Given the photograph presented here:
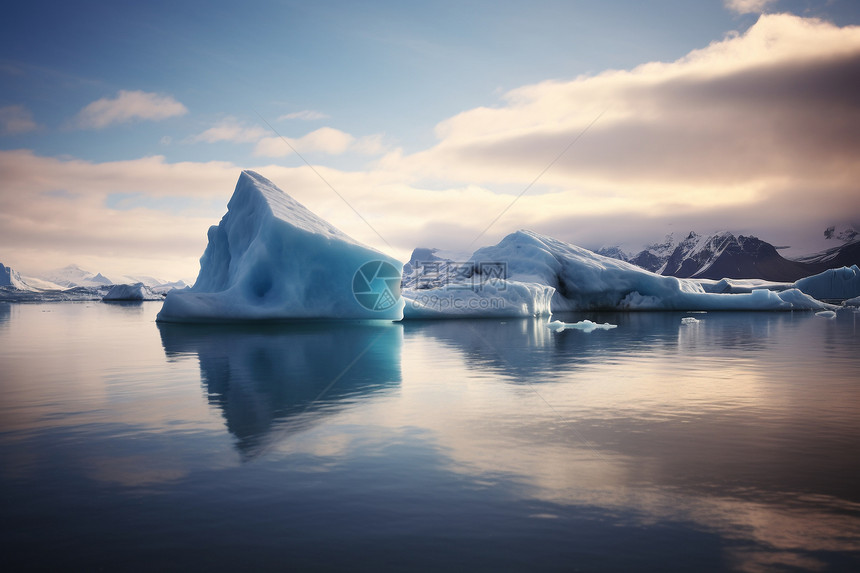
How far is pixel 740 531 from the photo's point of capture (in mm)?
3184

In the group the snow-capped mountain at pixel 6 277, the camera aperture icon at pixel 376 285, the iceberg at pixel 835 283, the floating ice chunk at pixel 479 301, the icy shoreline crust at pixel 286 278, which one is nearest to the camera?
the icy shoreline crust at pixel 286 278

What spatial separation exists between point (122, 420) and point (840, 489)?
651 centimetres

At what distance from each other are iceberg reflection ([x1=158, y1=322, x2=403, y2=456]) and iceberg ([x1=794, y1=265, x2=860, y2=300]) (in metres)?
51.7

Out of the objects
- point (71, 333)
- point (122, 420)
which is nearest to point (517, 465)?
point (122, 420)

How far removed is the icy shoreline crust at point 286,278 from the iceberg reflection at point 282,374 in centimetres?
266

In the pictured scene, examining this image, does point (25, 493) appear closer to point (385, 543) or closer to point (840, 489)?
point (385, 543)

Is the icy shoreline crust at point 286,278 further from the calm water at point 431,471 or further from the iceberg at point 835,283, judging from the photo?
the iceberg at point 835,283

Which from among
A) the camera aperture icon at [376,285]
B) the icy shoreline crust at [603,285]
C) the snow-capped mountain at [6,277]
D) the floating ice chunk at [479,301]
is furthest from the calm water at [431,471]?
the snow-capped mountain at [6,277]

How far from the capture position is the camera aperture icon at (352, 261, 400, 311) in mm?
20656

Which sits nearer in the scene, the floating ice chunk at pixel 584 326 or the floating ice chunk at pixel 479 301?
the floating ice chunk at pixel 584 326

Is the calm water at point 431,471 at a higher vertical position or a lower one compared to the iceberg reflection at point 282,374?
lower

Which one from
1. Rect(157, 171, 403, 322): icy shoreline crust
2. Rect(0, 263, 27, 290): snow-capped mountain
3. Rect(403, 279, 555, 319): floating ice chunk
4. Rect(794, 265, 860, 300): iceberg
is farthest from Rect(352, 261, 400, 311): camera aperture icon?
Rect(0, 263, 27, 290): snow-capped mountain

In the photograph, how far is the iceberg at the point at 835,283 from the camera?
51281 millimetres

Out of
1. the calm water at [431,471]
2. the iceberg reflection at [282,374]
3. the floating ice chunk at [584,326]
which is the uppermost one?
the floating ice chunk at [584,326]
